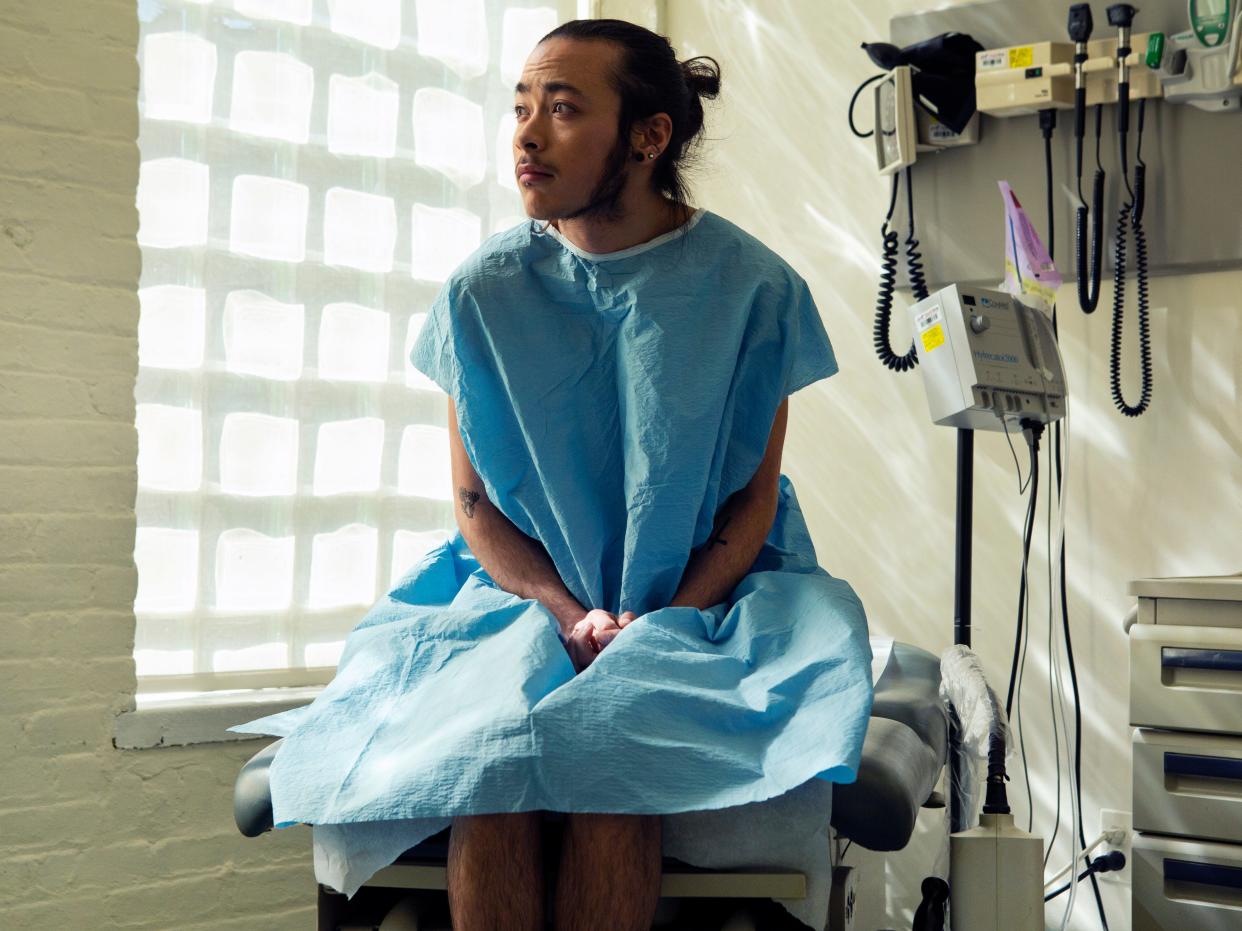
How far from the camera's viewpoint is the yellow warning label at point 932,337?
183cm

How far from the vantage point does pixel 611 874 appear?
3.70ft

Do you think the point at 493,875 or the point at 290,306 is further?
the point at 290,306

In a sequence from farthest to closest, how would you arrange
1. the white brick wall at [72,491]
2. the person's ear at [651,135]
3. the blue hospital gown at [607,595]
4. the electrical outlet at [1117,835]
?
the electrical outlet at [1117,835] < the white brick wall at [72,491] < the person's ear at [651,135] < the blue hospital gown at [607,595]

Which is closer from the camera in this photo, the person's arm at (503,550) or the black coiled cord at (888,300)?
the person's arm at (503,550)

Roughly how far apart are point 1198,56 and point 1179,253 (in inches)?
12.6

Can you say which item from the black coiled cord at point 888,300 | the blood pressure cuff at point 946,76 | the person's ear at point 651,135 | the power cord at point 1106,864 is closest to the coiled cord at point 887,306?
the black coiled cord at point 888,300

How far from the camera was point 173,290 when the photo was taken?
2.17 meters

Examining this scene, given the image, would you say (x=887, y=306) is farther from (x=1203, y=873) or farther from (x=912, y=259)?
(x=1203, y=873)

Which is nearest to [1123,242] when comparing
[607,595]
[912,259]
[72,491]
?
[912,259]

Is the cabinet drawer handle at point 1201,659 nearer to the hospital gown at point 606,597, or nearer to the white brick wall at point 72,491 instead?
the hospital gown at point 606,597

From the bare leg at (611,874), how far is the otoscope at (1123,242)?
4.50 feet

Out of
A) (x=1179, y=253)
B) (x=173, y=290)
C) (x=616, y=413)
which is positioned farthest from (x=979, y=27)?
(x=173, y=290)

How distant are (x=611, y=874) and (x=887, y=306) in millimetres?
1484

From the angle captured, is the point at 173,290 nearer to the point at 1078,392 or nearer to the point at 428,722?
the point at 428,722
